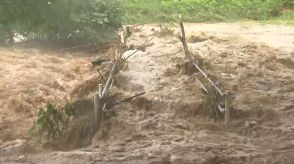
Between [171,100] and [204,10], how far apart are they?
9.87 m

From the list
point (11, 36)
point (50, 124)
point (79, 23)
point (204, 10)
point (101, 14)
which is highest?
point (204, 10)

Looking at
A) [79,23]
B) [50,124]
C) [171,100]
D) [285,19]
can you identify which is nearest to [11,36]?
[79,23]

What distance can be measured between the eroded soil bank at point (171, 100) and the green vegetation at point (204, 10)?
4.08m

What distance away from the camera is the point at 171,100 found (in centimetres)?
961

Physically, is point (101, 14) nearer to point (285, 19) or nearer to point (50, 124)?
point (50, 124)

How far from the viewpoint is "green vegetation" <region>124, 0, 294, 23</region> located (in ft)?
59.5

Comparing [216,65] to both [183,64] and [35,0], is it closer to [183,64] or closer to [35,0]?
[183,64]

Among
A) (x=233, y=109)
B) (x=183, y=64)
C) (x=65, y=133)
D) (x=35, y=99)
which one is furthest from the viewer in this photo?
(x=183, y=64)

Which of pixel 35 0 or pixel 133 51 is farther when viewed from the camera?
pixel 133 51

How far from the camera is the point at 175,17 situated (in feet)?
58.5

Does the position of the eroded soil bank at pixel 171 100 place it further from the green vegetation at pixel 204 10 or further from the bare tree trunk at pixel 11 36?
the green vegetation at pixel 204 10

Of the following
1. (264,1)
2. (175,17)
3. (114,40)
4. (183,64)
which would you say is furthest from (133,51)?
(264,1)

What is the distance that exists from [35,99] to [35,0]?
219cm

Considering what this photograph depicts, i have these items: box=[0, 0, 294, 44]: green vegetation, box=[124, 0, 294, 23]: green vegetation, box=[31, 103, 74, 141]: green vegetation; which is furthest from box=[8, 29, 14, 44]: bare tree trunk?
box=[31, 103, 74, 141]: green vegetation
